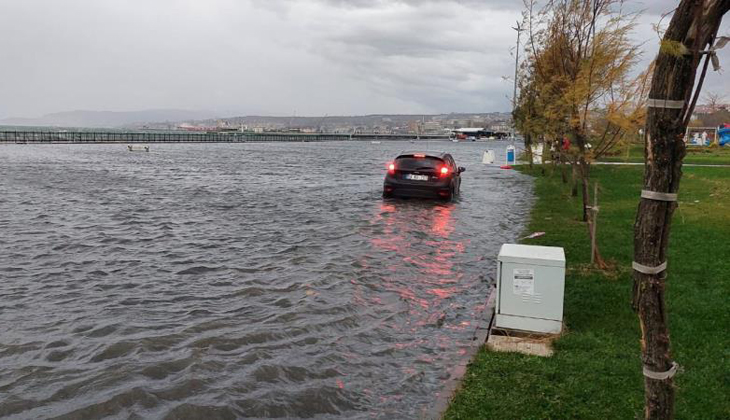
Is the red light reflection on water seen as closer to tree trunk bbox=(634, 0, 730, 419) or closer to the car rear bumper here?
the car rear bumper

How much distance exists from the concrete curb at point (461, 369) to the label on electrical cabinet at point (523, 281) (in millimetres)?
692

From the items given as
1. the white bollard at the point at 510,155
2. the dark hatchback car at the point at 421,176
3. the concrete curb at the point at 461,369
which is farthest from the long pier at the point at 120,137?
the concrete curb at the point at 461,369

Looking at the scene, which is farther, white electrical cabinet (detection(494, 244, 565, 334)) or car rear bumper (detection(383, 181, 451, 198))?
car rear bumper (detection(383, 181, 451, 198))

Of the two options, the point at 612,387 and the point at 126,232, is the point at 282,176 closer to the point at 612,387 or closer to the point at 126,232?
the point at 126,232

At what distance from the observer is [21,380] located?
5.54 m

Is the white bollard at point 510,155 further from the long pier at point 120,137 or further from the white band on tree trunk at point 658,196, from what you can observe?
the long pier at point 120,137

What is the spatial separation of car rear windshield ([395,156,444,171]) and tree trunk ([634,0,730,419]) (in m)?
15.1

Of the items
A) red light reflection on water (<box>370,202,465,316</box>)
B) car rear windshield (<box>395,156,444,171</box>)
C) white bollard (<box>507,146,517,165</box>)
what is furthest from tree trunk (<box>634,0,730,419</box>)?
white bollard (<box>507,146,517,165</box>)

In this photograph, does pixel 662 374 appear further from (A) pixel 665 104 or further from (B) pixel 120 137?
(B) pixel 120 137

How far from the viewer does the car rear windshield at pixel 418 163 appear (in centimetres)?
1817

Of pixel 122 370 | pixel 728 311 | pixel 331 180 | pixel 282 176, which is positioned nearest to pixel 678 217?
pixel 728 311

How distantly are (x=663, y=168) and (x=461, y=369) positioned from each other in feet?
10.7

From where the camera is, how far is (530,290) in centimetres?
620

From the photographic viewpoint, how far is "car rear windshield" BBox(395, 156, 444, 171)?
18172 mm
